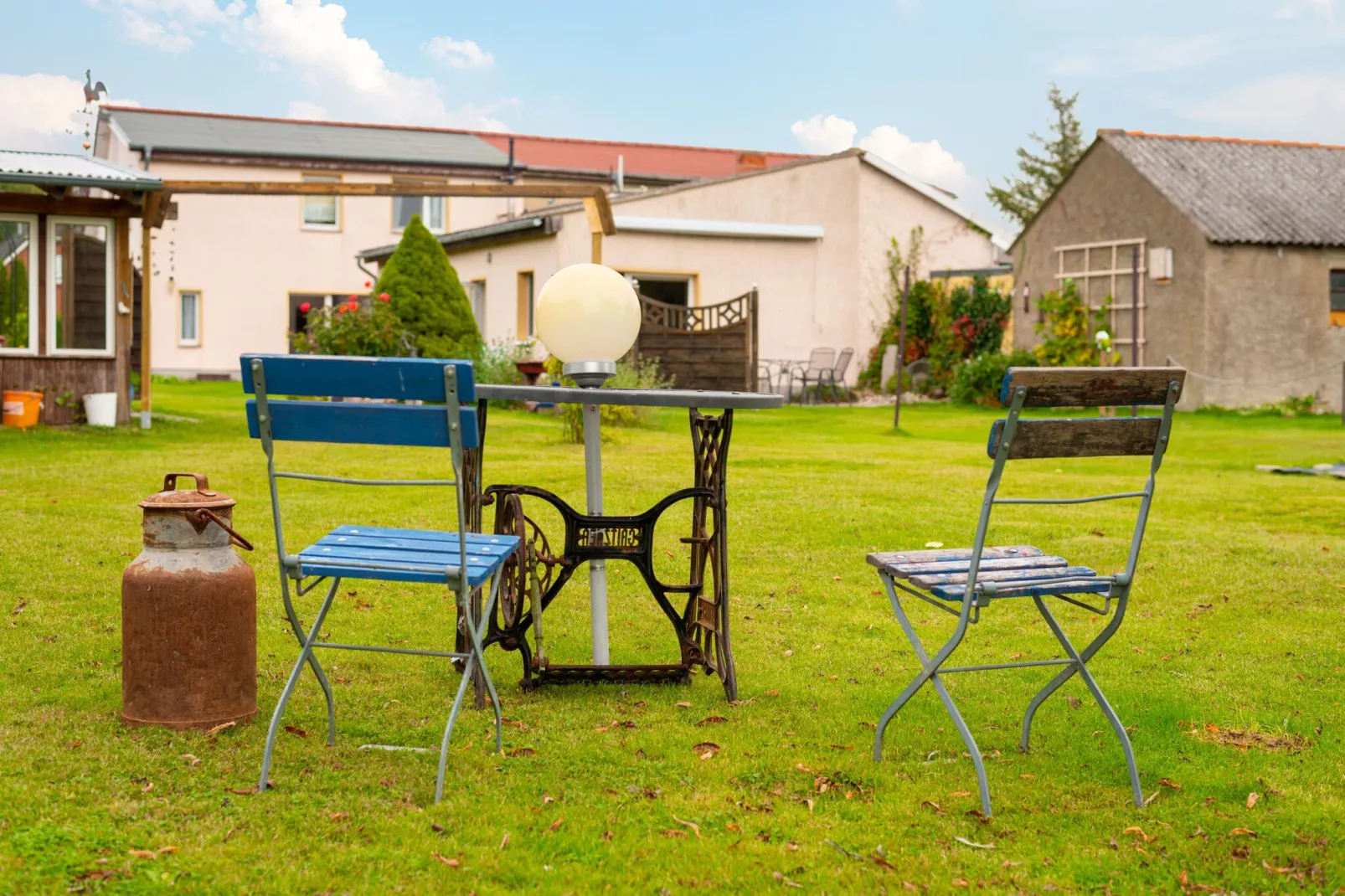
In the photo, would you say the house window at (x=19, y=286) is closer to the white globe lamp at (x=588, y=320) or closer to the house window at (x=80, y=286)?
the house window at (x=80, y=286)

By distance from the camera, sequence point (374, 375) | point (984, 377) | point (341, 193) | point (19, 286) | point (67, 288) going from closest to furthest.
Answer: point (374, 375), point (19, 286), point (67, 288), point (341, 193), point (984, 377)

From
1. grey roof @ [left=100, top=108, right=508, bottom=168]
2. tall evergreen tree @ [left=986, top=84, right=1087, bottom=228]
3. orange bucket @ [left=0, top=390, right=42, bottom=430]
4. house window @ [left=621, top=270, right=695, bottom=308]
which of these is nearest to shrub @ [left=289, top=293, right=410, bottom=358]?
orange bucket @ [left=0, top=390, right=42, bottom=430]

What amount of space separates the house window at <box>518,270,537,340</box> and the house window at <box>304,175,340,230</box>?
956cm

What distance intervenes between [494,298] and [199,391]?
5.40 m

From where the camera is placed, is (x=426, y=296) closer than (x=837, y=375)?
Yes

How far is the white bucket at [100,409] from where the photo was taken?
13422 mm

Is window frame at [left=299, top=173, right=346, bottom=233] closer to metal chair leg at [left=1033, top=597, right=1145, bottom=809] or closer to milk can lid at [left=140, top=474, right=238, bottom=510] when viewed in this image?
milk can lid at [left=140, top=474, right=238, bottom=510]

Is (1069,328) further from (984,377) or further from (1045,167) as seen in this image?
(1045,167)

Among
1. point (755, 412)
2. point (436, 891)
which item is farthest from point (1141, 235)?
point (436, 891)

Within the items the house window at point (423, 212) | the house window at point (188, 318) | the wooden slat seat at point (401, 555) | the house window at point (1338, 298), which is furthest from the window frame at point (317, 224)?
the wooden slat seat at point (401, 555)

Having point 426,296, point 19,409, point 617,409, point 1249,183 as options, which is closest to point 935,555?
point 617,409

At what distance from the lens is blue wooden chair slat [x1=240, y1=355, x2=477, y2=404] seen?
10.9 feet

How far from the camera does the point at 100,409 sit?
13.4 metres

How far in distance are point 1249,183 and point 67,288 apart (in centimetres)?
1687
